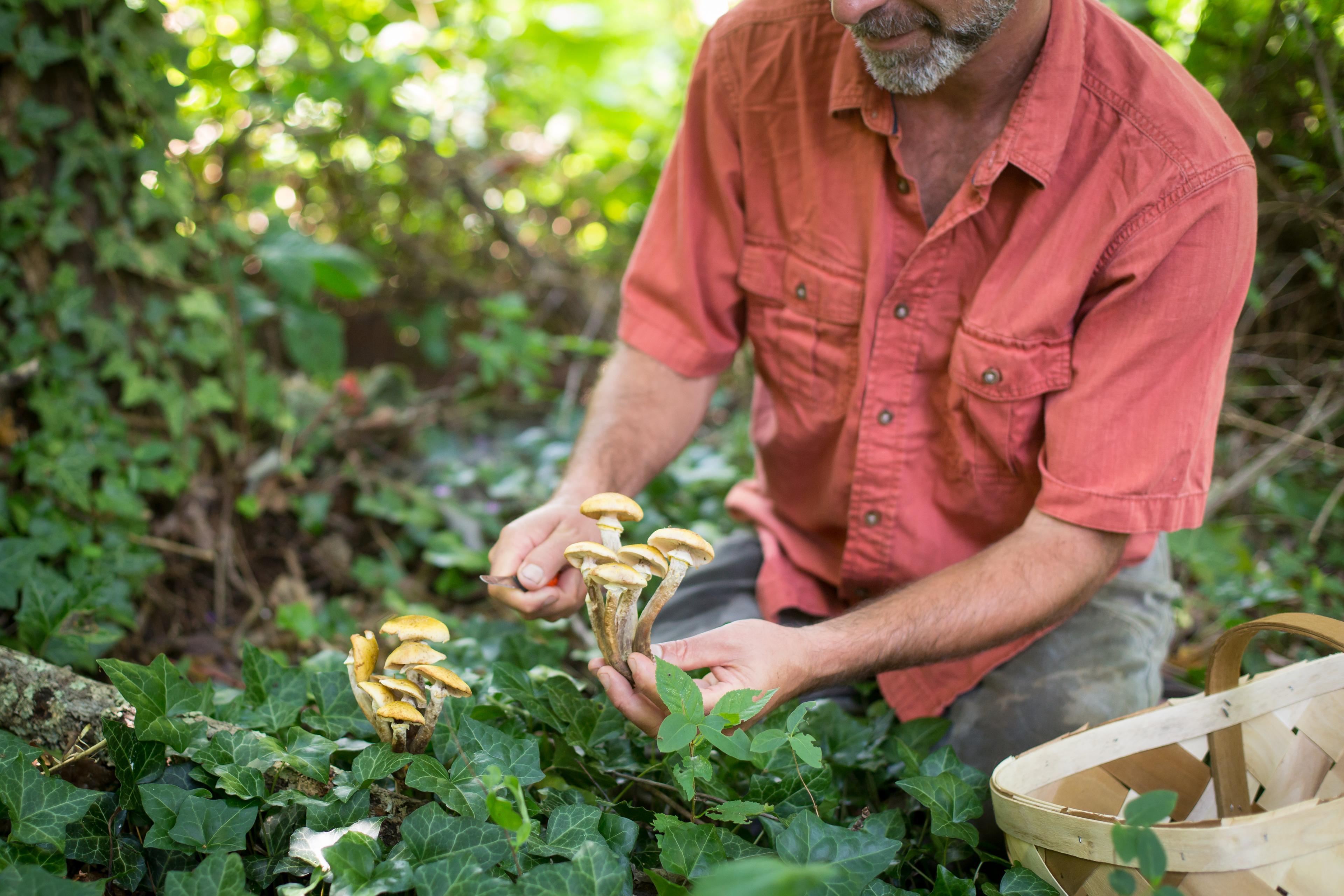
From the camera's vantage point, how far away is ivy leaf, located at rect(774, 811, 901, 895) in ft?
5.06

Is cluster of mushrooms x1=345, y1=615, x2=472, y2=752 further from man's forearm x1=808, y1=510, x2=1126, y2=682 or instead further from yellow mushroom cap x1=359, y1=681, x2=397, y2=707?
man's forearm x1=808, y1=510, x2=1126, y2=682

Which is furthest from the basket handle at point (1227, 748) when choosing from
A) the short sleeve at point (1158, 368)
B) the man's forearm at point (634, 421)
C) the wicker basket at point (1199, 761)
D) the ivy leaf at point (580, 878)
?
the man's forearm at point (634, 421)

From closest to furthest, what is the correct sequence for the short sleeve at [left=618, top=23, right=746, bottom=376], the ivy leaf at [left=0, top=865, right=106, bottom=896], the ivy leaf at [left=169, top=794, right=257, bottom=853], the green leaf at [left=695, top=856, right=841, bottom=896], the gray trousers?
the green leaf at [left=695, top=856, right=841, bottom=896], the ivy leaf at [left=0, top=865, right=106, bottom=896], the ivy leaf at [left=169, top=794, right=257, bottom=853], the gray trousers, the short sleeve at [left=618, top=23, right=746, bottom=376]

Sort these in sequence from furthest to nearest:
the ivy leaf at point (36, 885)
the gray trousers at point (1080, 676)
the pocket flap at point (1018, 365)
A: the gray trousers at point (1080, 676), the pocket flap at point (1018, 365), the ivy leaf at point (36, 885)

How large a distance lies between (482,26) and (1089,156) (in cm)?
424

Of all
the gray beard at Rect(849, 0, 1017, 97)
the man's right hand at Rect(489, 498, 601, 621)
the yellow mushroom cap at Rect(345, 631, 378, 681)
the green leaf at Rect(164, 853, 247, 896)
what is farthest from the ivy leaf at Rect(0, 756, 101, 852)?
the gray beard at Rect(849, 0, 1017, 97)

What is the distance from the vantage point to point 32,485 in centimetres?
283

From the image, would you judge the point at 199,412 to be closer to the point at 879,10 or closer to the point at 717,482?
the point at 717,482

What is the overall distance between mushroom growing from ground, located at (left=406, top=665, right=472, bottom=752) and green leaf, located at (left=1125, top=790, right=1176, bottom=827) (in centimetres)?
109

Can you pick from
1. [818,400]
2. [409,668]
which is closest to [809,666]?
[409,668]

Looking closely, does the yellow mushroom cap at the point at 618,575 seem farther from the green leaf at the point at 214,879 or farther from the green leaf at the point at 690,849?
the green leaf at the point at 214,879

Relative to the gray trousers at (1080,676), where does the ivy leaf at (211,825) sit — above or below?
above

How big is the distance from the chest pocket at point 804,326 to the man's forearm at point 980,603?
0.67 meters

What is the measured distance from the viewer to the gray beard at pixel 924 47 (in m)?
2.00
